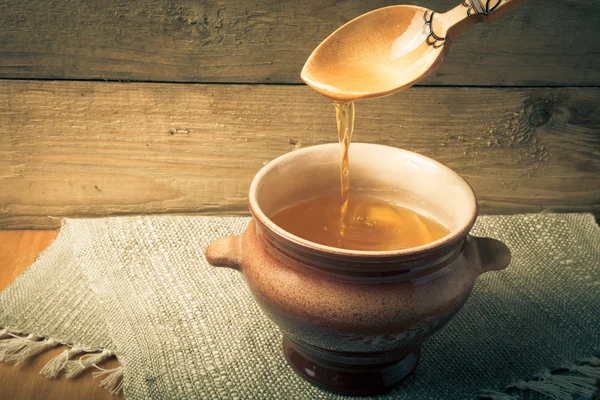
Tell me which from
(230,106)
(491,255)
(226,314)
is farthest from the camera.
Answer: (230,106)

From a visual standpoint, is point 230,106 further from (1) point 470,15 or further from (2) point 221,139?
(1) point 470,15

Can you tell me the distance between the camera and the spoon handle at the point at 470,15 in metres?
0.66

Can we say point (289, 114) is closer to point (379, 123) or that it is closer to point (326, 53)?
point (379, 123)

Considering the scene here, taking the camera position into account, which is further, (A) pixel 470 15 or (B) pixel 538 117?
(B) pixel 538 117

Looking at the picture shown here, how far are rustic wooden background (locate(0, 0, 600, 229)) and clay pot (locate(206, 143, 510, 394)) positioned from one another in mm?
248

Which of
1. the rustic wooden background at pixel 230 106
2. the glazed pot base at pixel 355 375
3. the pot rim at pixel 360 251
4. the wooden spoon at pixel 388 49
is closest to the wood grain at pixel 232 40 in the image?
the rustic wooden background at pixel 230 106

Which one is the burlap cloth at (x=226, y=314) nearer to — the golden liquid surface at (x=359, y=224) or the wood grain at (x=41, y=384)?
the wood grain at (x=41, y=384)

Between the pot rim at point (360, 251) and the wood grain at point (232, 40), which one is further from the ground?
the wood grain at point (232, 40)

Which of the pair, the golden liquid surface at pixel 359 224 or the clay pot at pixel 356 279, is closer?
the clay pot at pixel 356 279

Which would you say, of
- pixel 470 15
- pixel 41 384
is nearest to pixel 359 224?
pixel 470 15

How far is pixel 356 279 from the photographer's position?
25.0 inches

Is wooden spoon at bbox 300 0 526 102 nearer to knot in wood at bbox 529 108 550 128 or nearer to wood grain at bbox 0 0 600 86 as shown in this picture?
wood grain at bbox 0 0 600 86

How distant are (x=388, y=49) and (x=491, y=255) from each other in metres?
0.27

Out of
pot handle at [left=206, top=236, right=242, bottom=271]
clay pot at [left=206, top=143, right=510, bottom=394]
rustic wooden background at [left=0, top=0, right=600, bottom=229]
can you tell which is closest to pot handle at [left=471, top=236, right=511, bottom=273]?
clay pot at [left=206, top=143, right=510, bottom=394]
